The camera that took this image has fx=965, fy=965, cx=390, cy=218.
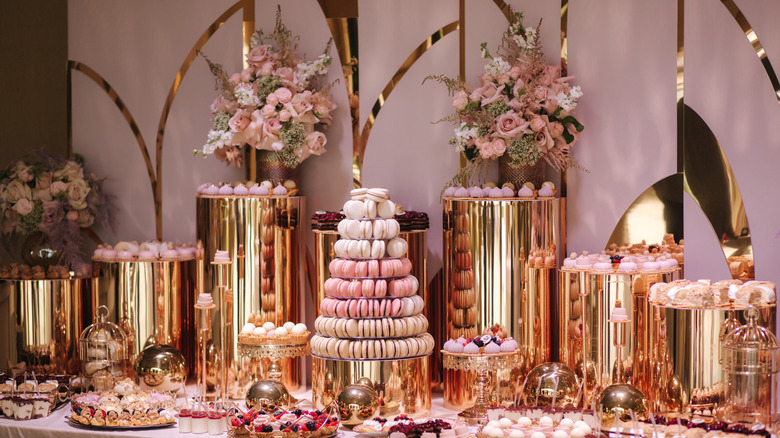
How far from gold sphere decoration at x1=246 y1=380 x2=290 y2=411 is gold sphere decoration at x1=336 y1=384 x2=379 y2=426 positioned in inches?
13.2

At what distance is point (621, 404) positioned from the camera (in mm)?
4230

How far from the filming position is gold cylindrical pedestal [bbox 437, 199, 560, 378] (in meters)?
5.14

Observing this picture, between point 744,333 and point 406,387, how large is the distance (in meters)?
1.63

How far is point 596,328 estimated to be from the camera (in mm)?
4867

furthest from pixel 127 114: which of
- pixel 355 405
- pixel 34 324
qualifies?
pixel 355 405

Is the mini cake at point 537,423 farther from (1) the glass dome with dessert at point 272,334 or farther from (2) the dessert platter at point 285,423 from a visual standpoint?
(1) the glass dome with dessert at point 272,334

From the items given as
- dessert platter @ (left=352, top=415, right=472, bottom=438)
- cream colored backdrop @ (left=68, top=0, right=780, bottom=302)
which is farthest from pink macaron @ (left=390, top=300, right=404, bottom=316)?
cream colored backdrop @ (left=68, top=0, right=780, bottom=302)

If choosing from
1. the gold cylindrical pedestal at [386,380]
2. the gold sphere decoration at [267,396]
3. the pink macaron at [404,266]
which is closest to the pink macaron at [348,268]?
the pink macaron at [404,266]

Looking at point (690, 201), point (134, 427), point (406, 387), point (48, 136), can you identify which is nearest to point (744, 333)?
point (690, 201)

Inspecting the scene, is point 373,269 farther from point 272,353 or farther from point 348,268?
point 272,353

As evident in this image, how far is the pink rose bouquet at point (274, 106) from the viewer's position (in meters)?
5.63

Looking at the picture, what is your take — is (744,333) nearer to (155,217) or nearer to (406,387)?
(406,387)

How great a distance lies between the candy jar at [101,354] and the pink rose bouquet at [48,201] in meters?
0.68

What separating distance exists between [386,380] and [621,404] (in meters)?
1.17
